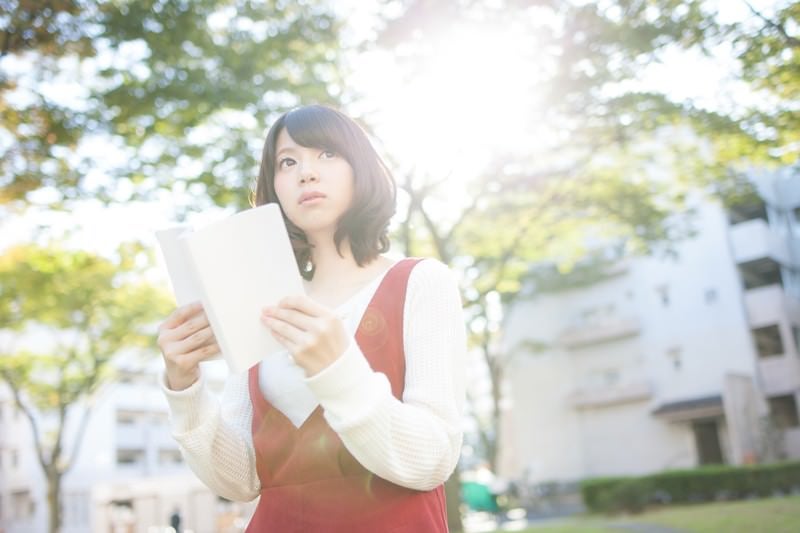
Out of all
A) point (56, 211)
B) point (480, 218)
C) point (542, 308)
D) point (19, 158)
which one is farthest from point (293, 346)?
point (542, 308)

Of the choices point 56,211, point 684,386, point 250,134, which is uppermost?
point 250,134

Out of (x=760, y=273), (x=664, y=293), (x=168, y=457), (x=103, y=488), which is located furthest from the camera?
(x=168, y=457)

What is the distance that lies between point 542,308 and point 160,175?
2371cm

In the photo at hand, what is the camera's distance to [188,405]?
1.53 meters

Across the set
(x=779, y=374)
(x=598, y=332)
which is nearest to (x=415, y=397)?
(x=779, y=374)

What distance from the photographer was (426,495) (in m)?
1.45

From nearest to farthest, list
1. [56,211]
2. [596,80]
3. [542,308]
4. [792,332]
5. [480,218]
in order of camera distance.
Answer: [56,211], [596,80], [480,218], [792,332], [542,308]

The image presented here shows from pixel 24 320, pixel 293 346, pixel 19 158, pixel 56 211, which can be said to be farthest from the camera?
pixel 24 320

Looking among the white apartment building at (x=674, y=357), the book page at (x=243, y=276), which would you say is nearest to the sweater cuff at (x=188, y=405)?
the book page at (x=243, y=276)

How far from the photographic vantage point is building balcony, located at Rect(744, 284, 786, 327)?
84.3 feet

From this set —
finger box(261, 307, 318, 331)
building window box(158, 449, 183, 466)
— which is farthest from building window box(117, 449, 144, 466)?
finger box(261, 307, 318, 331)

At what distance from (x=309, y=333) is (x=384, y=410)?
19 centimetres

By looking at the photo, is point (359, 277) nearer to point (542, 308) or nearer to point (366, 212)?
point (366, 212)

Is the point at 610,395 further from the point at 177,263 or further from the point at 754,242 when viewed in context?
the point at 177,263
